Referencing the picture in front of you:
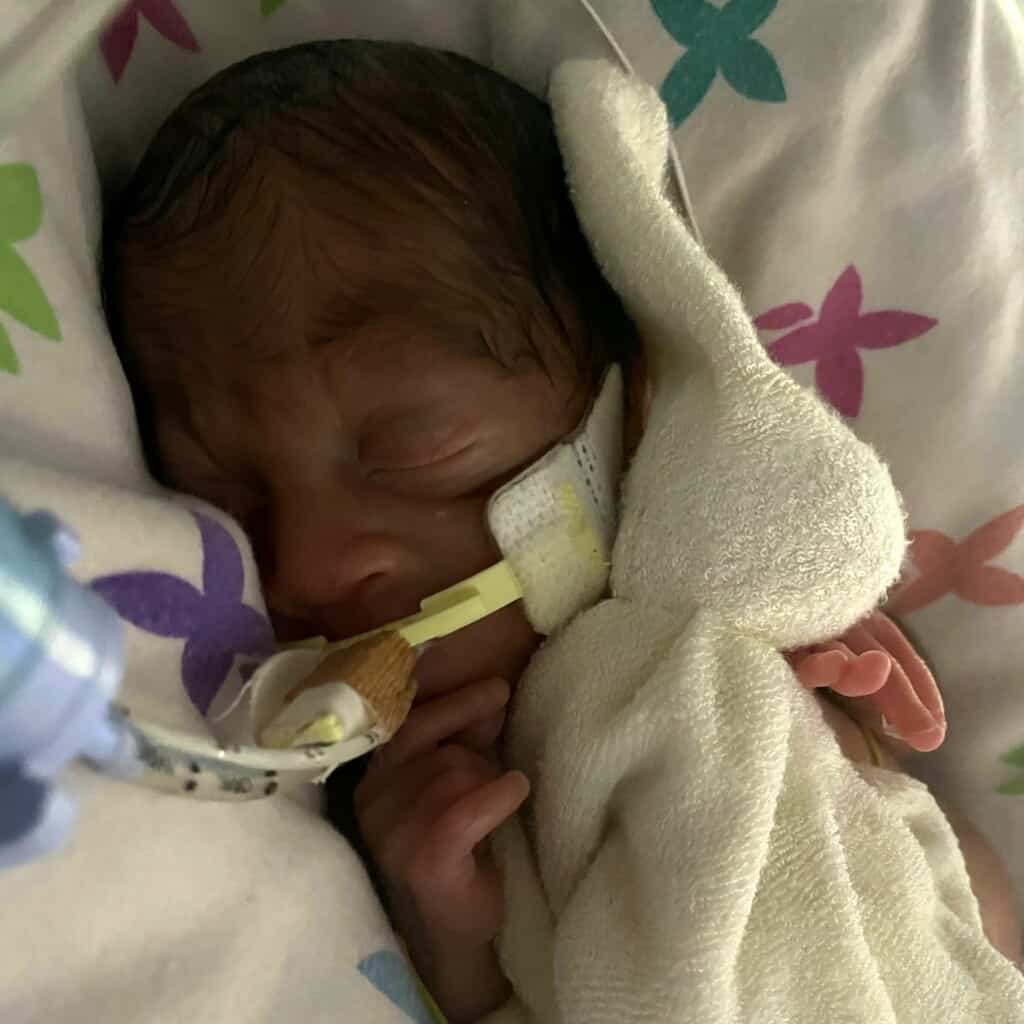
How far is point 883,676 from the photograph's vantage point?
0.83 meters

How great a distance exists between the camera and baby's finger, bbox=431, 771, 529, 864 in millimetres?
726

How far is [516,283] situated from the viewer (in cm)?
84

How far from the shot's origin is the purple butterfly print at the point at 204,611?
607 millimetres

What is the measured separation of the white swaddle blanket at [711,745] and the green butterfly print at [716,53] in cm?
11

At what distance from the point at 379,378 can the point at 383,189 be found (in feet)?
0.46

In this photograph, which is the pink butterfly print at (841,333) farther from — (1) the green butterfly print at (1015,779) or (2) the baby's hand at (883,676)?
(1) the green butterfly print at (1015,779)

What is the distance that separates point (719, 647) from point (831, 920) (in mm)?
177

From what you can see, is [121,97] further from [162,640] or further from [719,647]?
[719,647]

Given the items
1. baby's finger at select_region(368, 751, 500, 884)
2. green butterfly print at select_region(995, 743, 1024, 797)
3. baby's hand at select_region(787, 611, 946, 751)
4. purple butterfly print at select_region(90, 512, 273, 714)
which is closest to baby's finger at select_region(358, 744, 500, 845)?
baby's finger at select_region(368, 751, 500, 884)

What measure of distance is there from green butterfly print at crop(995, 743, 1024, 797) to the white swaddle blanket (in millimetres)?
219

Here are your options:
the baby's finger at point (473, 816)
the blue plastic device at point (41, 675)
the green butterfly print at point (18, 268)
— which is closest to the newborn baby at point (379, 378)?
the baby's finger at point (473, 816)

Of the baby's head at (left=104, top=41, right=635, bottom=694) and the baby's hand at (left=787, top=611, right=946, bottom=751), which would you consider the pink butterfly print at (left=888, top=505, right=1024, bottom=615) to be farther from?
the baby's head at (left=104, top=41, right=635, bottom=694)

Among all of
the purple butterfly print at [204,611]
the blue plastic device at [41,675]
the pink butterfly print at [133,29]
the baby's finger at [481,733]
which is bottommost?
the baby's finger at [481,733]

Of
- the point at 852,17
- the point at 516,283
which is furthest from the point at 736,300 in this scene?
the point at 852,17
